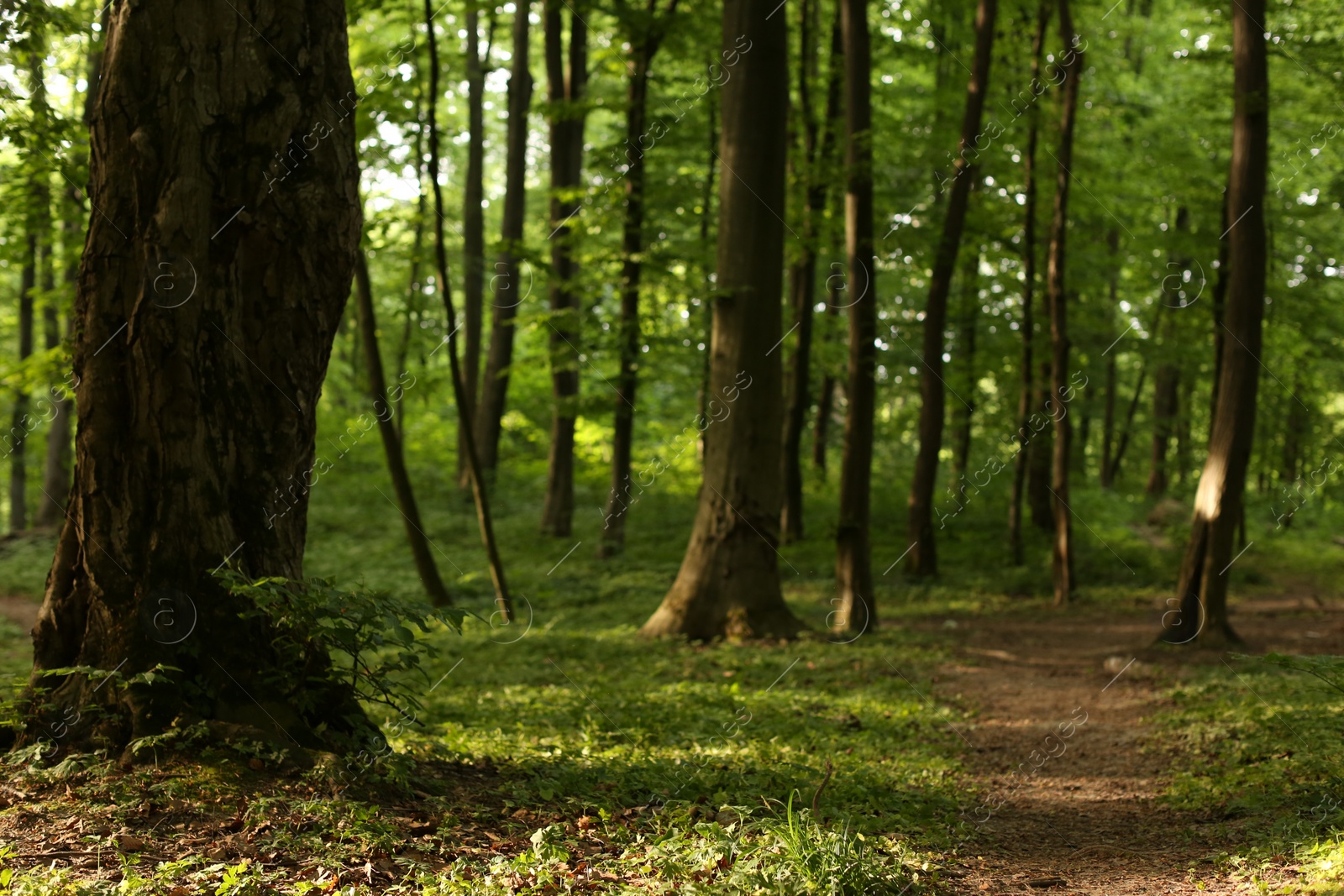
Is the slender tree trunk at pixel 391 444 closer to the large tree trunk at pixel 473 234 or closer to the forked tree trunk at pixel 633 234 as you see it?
the forked tree trunk at pixel 633 234

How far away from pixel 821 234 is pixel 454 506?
30.3ft

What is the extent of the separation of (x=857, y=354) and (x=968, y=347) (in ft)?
23.4

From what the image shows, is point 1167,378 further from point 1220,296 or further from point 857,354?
point 857,354

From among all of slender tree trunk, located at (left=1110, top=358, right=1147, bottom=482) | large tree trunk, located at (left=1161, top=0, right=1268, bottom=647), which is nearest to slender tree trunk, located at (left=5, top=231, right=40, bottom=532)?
large tree trunk, located at (left=1161, top=0, right=1268, bottom=647)

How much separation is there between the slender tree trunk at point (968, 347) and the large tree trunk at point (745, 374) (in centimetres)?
715

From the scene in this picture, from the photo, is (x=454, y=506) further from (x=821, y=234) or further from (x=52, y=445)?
(x=821, y=234)

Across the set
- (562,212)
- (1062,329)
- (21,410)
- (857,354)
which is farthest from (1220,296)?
(21,410)

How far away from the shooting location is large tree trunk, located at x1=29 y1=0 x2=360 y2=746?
13.6ft

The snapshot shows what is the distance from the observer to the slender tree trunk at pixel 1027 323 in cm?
1502

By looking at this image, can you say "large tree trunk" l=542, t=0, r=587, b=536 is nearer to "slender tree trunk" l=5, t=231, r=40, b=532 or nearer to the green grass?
the green grass

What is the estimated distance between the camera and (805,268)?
1602cm

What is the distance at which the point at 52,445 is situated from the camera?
1822 centimetres

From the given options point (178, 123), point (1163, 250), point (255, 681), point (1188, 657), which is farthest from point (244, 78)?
point (1163, 250)

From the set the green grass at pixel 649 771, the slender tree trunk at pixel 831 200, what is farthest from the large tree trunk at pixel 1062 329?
the slender tree trunk at pixel 831 200
